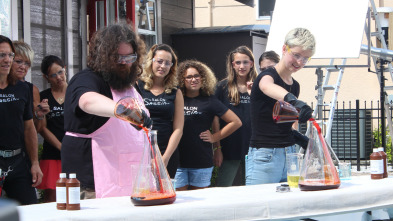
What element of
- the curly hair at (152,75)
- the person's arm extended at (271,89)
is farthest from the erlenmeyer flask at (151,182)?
the curly hair at (152,75)

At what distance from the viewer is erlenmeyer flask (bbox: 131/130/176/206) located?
214 centimetres

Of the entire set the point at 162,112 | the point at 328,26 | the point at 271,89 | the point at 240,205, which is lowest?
the point at 240,205

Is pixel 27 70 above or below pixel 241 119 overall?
above

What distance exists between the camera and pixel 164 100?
12.6ft

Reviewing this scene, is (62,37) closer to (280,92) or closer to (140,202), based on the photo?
(280,92)

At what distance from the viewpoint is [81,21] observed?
656cm

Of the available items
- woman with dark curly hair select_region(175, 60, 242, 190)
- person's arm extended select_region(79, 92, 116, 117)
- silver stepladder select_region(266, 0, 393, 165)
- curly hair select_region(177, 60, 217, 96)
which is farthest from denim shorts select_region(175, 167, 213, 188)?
person's arm extended select_region(79, 92, 116, 117)

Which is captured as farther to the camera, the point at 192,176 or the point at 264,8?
the point at 264,8

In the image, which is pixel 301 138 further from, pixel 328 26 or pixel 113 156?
pixel 328 26

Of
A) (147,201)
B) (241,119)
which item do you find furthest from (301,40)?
(241,119)

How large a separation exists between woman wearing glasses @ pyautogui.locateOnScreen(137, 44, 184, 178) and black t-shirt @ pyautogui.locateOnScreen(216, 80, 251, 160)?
2.87 feet

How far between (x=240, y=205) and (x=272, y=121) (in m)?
1.03

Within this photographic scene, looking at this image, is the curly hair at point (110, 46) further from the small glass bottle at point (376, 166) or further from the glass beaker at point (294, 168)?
the small glass bottle at point (376, 166)

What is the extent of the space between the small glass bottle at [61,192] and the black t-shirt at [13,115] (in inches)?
54.2
